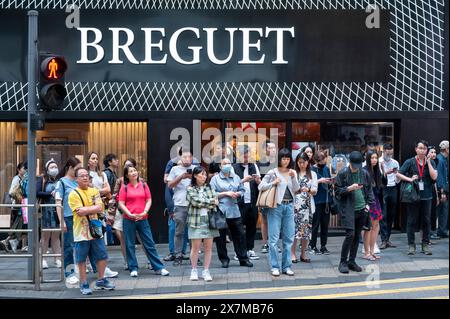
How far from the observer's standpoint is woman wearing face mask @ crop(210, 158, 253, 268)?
39.0 feet

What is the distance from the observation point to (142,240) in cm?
1154

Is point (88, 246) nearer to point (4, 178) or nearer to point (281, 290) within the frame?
point (281, 290)

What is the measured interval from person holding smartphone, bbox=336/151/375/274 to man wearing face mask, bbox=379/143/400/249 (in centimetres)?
217

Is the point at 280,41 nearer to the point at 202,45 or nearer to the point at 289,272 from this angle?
the point at 202,45

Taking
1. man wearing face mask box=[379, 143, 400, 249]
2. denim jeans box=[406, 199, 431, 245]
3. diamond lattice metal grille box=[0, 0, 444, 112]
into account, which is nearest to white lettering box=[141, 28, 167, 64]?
diamond lattice metal grille box=[0, 0, 444, 112]

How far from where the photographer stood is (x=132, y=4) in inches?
595

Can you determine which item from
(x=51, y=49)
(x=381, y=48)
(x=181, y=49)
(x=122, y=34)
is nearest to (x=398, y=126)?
(x=381, y=48)

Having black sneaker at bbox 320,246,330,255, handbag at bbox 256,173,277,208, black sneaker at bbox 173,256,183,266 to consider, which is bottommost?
black sneaker at bbox 173,256,183,266

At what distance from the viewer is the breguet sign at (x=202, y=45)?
15062 millimetres

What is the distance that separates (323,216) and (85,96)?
498 cm

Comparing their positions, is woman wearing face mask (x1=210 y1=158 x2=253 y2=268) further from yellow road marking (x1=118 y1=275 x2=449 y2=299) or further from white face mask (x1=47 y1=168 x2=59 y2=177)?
white face mask (x1=47 y1=168 x2=59 y2=177)

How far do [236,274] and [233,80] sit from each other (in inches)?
188

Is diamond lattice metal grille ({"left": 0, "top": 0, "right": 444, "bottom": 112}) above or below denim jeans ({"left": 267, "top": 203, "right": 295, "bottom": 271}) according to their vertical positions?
above

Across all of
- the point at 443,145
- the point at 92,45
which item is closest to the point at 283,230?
the point at 443,145
